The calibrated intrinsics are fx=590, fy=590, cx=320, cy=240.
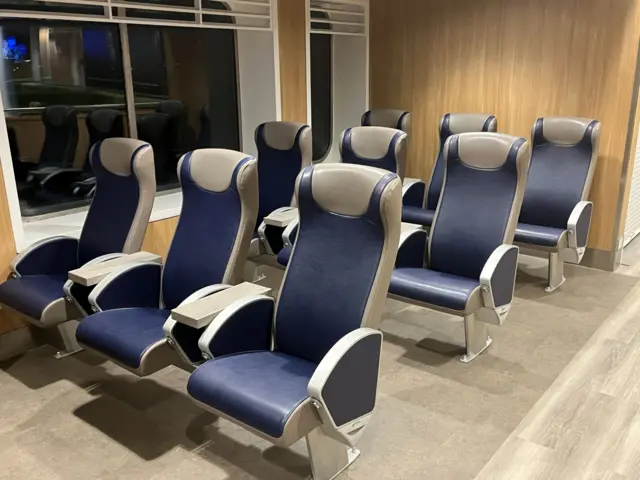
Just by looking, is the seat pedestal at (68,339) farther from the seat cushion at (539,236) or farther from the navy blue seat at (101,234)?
the seat cushion at (539,236)

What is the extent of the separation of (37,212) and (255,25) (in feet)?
6.59

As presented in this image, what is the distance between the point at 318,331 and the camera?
7.36ft

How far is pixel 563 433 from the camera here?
2445mm

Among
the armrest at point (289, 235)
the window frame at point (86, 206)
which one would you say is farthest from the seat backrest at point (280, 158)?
the window frame at point (86, 206)

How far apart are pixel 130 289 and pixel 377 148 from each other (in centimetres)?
192

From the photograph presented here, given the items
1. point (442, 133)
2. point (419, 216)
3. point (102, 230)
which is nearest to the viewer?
point (102, 230)

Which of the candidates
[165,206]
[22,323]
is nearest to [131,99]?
[165,206]

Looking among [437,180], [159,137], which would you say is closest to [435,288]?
[437,180]

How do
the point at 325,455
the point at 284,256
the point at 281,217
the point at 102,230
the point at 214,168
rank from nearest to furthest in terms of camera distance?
the point at 325,455 → the point at 214,168 → the point at 102,230 → the point at 284,256 → the point at 281,217

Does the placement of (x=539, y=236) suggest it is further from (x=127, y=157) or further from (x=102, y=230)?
(x=102, y=230)

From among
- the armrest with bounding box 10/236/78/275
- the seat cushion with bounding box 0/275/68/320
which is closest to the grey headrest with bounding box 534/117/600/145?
the armrest with bounding box 10/236/78/275

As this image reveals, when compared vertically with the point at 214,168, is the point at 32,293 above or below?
below

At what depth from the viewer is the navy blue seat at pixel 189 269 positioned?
2381mm

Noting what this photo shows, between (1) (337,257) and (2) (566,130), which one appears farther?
(2) (566,130)
